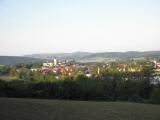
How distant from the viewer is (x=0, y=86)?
101 ft

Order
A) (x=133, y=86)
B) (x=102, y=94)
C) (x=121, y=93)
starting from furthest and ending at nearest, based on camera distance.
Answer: (x=133, y=86) → (x=121, y=93) → (x=102, y=94)

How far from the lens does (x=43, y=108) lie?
15.6 m

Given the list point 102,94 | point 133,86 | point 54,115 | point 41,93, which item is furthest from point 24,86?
point 54,115

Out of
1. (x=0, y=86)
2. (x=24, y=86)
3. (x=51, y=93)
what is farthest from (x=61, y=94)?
(x=0, y=86)

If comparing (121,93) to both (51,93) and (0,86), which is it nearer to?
(51,93)

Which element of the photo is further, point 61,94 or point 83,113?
point 61,94

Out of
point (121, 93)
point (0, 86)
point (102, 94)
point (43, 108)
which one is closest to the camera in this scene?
point (43, 108)

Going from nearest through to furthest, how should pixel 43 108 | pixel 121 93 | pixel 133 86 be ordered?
pixel 43 108 → pixel 121 93 → pixel 133 86

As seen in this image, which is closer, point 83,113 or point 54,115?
point 54,115

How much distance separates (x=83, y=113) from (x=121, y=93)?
23.7 meters

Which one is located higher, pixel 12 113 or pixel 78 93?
pixel 12 113

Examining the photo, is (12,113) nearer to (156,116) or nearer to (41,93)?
(156,116)

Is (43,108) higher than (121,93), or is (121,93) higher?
(43,108)

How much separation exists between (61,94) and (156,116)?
59.0ft
